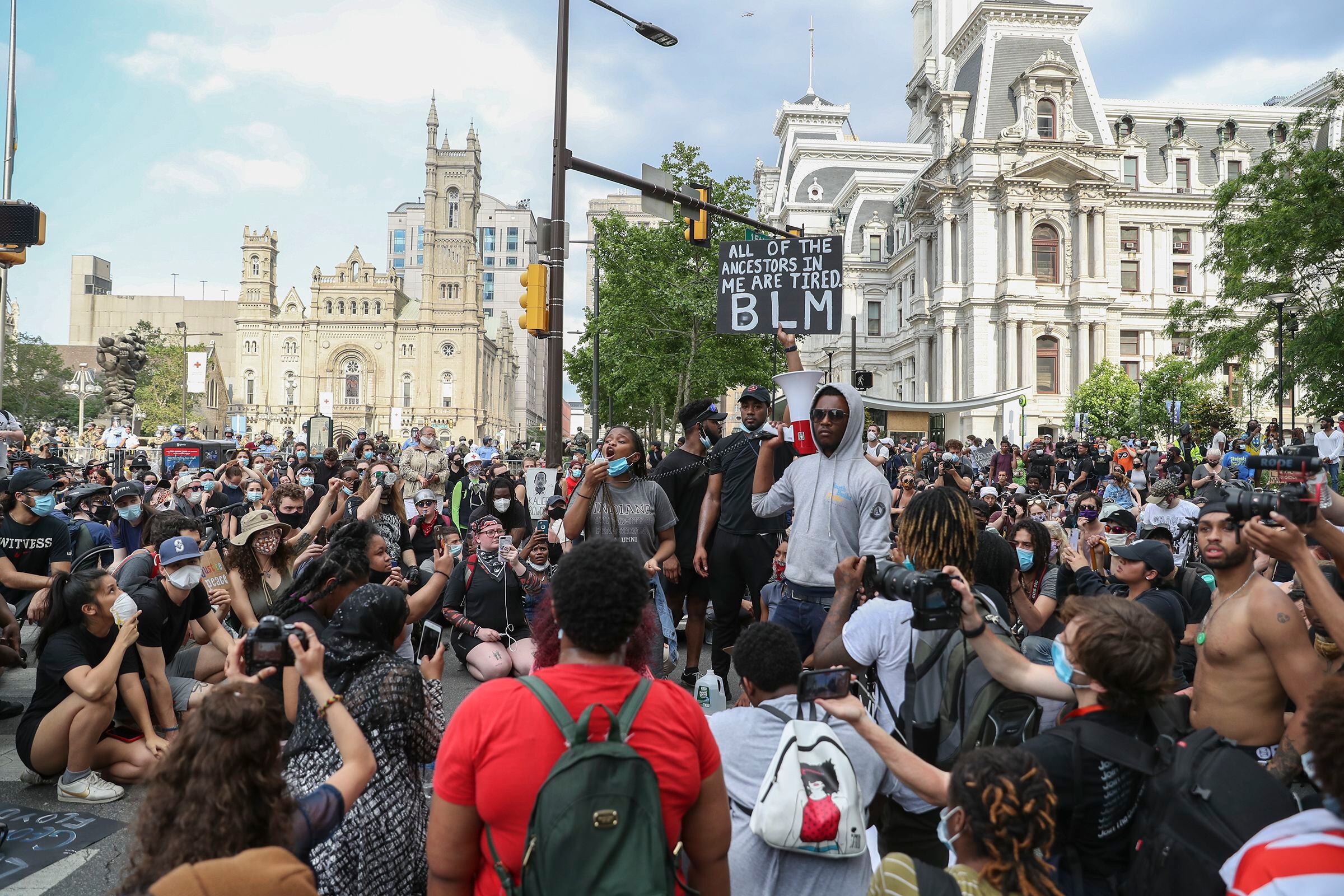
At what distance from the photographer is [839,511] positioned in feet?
16.9

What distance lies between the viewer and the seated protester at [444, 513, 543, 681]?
725cm

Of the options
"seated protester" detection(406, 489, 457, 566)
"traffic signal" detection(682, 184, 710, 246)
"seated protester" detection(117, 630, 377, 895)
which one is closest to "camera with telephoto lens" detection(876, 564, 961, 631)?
"seated protester" detection(117, 630, 377, 895)

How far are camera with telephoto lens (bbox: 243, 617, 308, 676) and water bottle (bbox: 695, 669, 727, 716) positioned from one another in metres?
2.32

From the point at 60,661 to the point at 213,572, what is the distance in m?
1.25

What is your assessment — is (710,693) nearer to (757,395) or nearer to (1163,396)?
(757,395)

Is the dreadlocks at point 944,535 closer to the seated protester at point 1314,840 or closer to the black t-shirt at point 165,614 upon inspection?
the seated protester at point 1314,840

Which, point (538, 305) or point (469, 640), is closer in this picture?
point (469, 640)

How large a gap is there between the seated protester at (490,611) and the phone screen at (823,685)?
4642 millimetres

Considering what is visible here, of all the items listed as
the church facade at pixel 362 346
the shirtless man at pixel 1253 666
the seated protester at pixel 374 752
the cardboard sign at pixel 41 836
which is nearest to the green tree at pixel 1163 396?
the shirtless man at pixel 1253 666

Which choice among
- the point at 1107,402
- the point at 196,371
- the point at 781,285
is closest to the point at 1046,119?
the point at 1107,402

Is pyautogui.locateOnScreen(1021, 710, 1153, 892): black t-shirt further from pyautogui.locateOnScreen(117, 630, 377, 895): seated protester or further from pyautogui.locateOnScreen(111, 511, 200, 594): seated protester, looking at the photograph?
pyautogui.locateOnScreen(111, 511, 200, 594): seated protester

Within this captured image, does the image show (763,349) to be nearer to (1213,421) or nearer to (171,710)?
(1213,421)

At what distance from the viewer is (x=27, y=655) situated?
909 cm

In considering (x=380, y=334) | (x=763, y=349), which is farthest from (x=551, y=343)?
(x=380, y=334)
